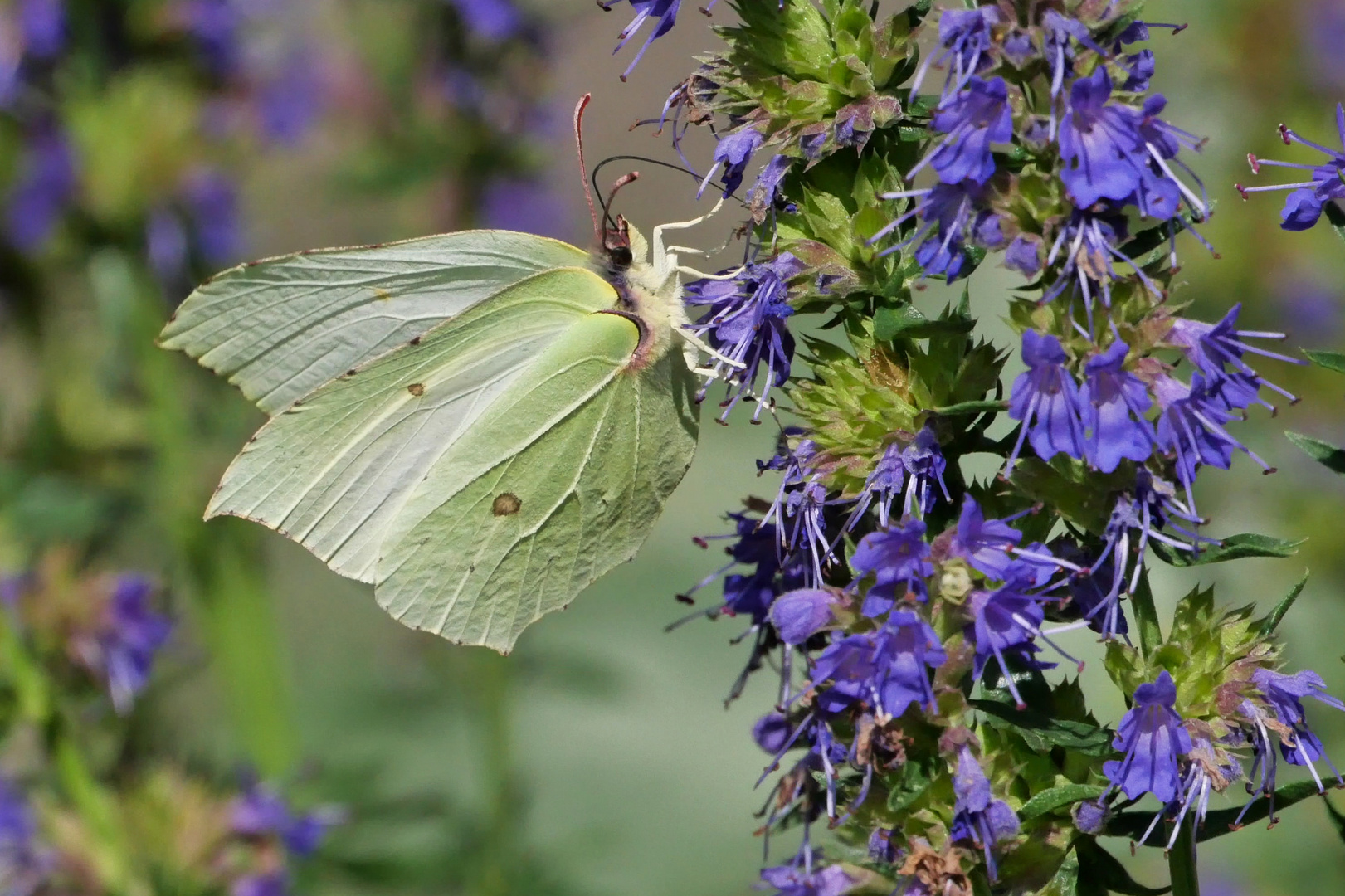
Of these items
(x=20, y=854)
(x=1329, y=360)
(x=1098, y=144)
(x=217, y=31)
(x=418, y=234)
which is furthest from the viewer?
(x=418, y=234)

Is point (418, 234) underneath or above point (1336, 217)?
underneath

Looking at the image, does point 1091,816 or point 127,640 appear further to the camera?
point 127,640

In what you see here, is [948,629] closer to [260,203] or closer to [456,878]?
[456,878]

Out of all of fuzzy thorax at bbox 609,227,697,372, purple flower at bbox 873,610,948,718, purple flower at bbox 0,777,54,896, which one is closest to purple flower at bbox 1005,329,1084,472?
purple flower at bbox 873,610,948,718

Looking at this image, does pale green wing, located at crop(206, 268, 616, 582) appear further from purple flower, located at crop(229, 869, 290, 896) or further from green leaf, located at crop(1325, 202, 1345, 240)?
green leaf, located at crop(1325, 202, 1345, 240)

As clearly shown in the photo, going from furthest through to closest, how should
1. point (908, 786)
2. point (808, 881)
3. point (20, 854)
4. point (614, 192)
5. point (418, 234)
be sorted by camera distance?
point (418, 234) → point (20, 854) → point (614, 192) → point (808, 881) → point (908, 786)

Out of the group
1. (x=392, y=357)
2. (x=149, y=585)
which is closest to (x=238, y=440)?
(x=149, y=585)

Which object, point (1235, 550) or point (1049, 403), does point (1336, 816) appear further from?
point (1049, 403)

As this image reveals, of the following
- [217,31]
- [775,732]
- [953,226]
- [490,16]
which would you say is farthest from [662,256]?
[217,31]
